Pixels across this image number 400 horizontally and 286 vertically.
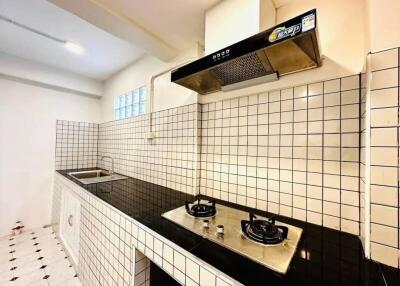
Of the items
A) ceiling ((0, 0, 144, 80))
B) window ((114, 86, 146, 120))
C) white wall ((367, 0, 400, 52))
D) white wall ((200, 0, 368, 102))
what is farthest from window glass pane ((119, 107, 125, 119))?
white wall ((367, 0, 400, 52))

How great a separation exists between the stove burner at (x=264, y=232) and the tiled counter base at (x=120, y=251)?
0.25m

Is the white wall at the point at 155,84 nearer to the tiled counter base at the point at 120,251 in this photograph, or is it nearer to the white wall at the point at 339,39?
the white wall at the point at 339,39

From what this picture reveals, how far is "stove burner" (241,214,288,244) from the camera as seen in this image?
2.49 ft

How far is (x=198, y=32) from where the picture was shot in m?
1.46

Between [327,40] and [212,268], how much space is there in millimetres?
1234

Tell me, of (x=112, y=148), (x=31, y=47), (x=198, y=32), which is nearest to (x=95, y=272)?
(x=112, y=148)

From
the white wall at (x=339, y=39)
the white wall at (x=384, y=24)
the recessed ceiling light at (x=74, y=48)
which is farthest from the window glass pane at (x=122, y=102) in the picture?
the white wall at (x=384, y=24)

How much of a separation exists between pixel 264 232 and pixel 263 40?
0.83 meters

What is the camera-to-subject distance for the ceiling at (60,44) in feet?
4.83

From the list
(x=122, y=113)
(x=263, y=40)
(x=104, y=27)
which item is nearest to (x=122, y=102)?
(x=122, y=113)

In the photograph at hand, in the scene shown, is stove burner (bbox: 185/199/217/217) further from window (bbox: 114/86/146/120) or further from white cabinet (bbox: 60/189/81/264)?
window (bbox: 114/86/146/120)

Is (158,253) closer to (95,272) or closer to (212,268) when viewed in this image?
(212,268)

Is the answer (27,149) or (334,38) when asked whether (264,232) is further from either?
(27,149)

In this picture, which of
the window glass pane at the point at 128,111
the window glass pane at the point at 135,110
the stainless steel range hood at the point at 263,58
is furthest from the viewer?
the window glass pane at the point at 128,111
